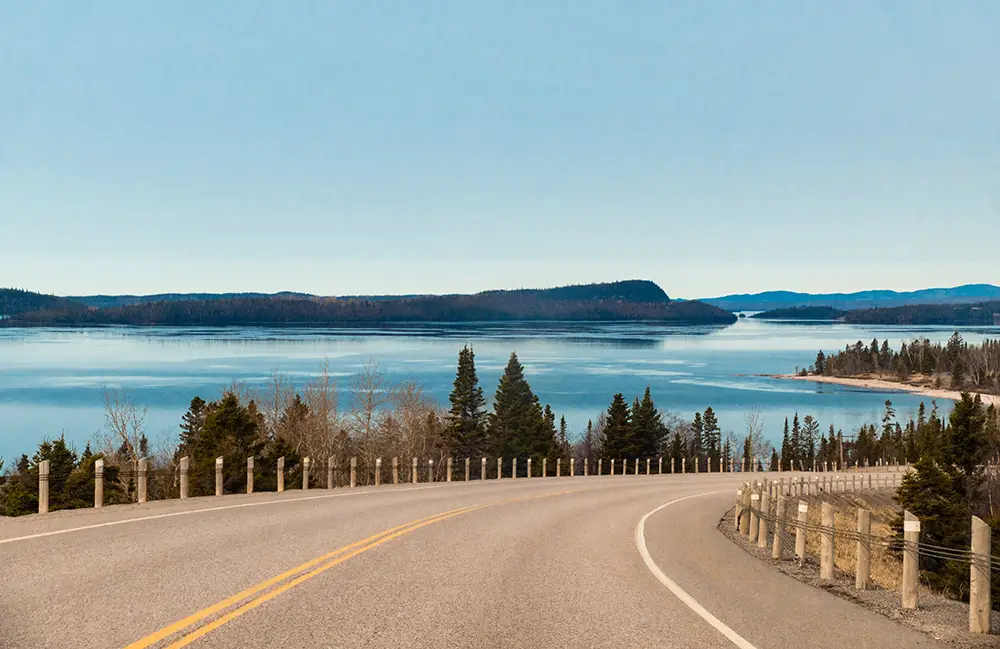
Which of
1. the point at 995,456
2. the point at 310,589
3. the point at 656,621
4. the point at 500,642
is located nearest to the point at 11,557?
the point at 310,589

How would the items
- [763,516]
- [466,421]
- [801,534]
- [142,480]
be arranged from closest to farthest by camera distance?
[801,534], [763,516], [142,480], [466,421]

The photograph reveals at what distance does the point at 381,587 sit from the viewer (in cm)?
881

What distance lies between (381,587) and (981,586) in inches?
222

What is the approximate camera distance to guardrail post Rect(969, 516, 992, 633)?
761cm

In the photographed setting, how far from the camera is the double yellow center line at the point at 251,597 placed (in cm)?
661

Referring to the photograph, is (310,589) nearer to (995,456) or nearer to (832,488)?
(832,488)

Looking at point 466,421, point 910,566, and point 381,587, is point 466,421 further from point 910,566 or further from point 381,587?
point 910,566

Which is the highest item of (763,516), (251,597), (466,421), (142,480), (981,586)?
(981,586)

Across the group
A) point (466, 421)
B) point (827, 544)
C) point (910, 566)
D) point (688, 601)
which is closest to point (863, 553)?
point (827, 544)

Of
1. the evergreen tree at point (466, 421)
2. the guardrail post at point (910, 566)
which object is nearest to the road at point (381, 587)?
the guardrail post at point (910, 566)

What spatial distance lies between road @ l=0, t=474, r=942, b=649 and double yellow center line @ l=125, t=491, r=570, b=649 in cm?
3

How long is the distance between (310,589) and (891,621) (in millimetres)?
5683

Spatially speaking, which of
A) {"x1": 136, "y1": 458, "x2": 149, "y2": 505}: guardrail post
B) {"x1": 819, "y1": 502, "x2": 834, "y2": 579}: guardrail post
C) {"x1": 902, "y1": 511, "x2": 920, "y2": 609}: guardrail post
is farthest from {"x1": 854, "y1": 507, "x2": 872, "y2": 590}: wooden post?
{"x1": 136, "y1": 458, "x2": 149, "y2": 505}: guardrail post

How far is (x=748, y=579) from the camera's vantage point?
10711 millimetres
